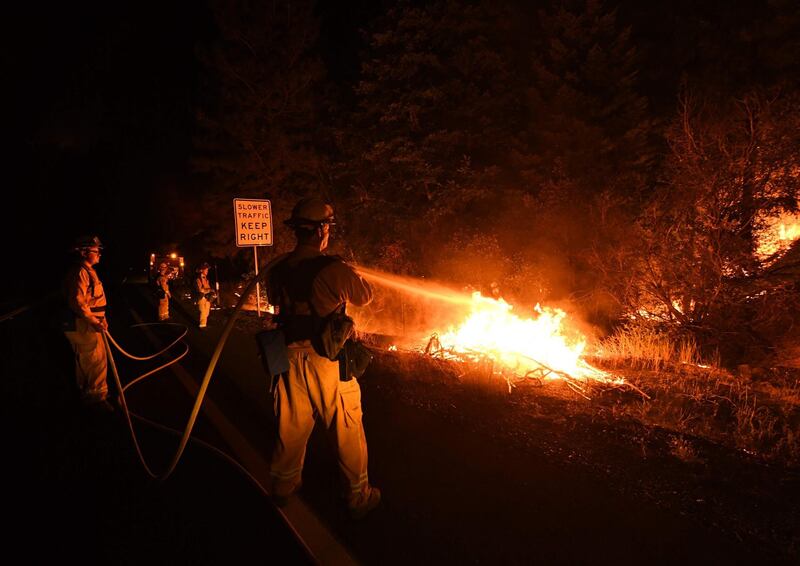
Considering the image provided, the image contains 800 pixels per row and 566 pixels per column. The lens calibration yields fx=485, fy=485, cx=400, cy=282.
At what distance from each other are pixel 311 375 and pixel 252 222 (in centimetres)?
868

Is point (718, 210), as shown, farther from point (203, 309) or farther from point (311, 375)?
point (203, 309)

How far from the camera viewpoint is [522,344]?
779 centimetres

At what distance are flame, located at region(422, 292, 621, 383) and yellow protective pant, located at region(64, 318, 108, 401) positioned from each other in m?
4.71

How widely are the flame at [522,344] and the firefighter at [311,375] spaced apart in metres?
3.16

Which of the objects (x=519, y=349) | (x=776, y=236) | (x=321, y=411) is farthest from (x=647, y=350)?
(x=321, y=411)

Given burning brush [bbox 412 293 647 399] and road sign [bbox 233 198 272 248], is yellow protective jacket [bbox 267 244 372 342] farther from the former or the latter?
road sign [bbox 233 198 272 248]

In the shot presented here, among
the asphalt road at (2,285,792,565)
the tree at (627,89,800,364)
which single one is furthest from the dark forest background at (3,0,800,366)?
the asphalt road at (2,285,792,565)

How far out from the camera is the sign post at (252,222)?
1116 centimetres

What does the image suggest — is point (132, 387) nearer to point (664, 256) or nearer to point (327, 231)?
point (327, 231)

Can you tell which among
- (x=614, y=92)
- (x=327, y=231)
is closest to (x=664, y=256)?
(x=327, y=231)

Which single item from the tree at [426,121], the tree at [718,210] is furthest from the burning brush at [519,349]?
the tree at [426,121]

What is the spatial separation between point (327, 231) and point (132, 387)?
5062 millimetres

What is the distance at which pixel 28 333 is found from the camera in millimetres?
11828

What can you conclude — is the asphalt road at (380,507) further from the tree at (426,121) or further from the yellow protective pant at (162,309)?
the tree at (426,121)
